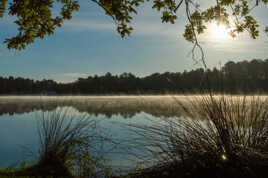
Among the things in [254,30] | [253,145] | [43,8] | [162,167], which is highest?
[43,8]

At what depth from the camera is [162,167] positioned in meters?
2.08

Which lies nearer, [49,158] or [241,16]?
[49,158]

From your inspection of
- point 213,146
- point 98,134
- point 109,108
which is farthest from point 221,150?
point 109,108

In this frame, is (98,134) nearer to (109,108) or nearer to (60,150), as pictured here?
(60,150)

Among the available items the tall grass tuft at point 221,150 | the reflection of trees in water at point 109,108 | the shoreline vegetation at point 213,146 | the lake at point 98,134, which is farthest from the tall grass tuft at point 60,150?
the tall grass tuft at point 221,150

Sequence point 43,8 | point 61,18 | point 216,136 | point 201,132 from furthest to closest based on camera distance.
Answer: point 61,18 → point 43,8 → point 201,132 → point 216,136

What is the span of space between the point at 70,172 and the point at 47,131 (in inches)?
32.6

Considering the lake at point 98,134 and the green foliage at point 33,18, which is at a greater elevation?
the green foliage at point 33,18

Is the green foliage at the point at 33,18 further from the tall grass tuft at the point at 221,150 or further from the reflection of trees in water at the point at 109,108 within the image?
the tall grass tuft at the point at 221,150

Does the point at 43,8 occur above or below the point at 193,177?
above

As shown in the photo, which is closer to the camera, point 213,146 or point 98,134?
point 213,146

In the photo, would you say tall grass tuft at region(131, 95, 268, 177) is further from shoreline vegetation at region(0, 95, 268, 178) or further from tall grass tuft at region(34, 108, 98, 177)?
tall grass tuft at region(34, 108, 98, 177)

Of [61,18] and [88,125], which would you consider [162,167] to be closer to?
[88,125]

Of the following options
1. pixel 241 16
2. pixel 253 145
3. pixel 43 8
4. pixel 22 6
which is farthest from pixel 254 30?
pixel 22 6
